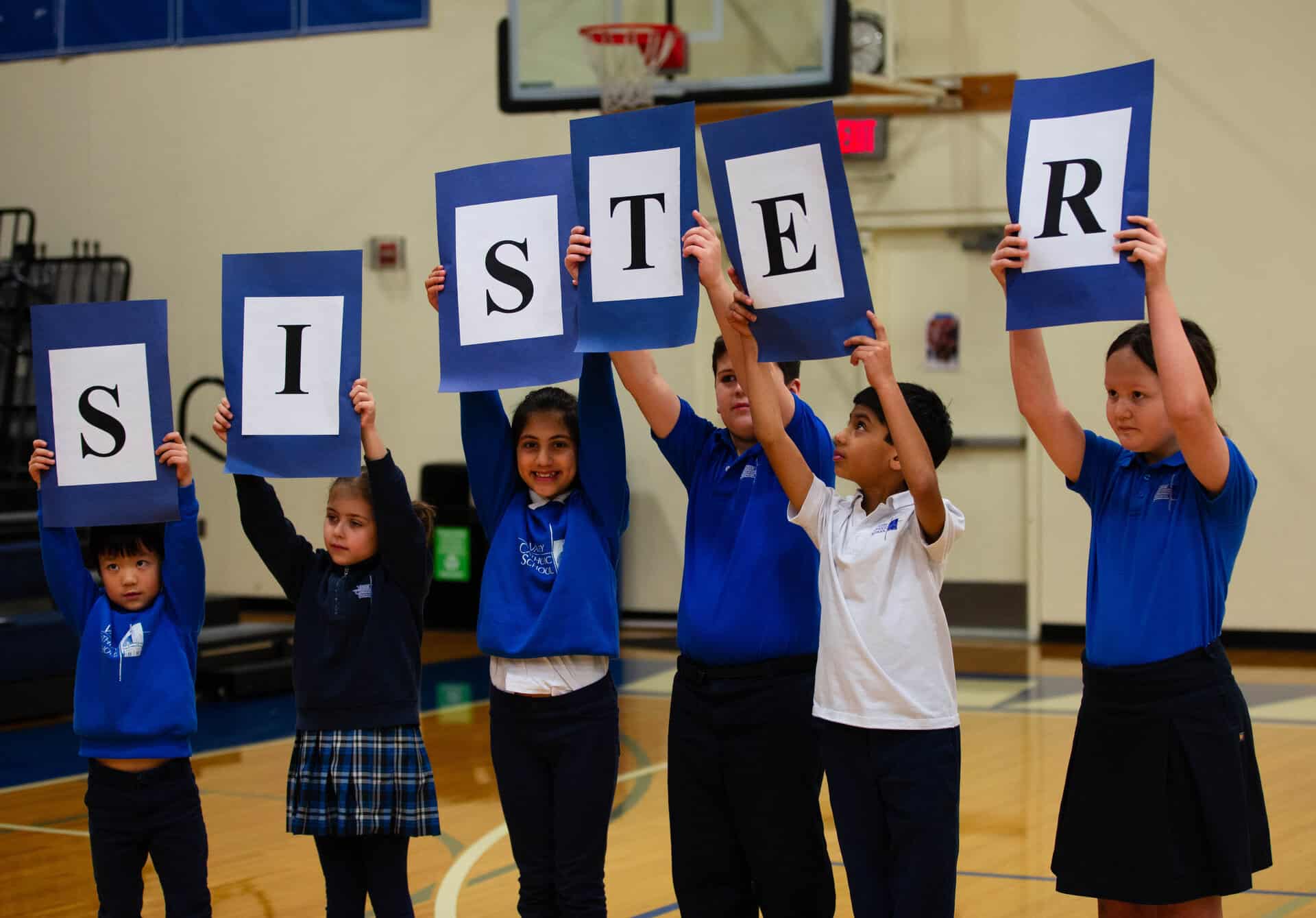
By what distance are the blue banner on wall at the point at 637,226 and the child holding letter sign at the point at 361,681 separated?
0.49 m

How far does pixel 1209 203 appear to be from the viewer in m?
7.95

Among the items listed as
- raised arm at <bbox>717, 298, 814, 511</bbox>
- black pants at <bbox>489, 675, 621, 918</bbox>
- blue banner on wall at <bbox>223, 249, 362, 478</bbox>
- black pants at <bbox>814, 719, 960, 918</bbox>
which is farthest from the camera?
blue banner on wall at <bbox>223, 249, 362, 478</bbox>

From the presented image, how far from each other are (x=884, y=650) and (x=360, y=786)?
Answer: 3.26 feet

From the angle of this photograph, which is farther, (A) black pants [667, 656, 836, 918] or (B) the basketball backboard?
(B) the basketball backboard

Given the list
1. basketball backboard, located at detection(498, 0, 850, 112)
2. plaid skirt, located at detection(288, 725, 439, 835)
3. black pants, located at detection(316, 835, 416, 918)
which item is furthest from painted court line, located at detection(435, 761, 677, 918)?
basketball backboard, located at detection(498, 0, 850, 112)

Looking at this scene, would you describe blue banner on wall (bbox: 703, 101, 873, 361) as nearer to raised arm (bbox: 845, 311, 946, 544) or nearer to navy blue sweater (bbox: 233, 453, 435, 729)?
raised arm (bbox: 845, 311, 946, 544)

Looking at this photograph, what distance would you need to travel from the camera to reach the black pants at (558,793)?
2674 mm

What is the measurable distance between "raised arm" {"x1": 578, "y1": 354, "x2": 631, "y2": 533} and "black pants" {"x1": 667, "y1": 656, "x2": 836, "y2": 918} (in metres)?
0.36

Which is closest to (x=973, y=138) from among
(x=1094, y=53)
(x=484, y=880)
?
(x=1094, y=53)

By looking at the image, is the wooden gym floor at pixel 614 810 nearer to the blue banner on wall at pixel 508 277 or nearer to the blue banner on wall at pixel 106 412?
the blue banner on wall at pixel 106 412

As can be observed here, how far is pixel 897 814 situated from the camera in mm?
2467

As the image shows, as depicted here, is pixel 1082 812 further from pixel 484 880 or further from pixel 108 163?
pixel 108 163

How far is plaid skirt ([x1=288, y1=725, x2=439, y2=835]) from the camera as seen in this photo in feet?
8.99

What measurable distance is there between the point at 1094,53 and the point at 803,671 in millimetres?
6384
